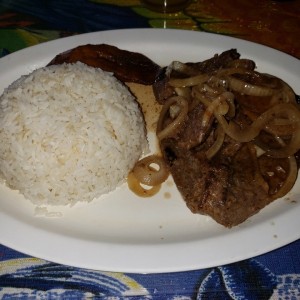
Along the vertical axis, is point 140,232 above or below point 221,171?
below

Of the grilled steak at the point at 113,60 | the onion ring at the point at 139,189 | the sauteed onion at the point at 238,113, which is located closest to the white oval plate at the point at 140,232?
the onion ring at the point at 139,189

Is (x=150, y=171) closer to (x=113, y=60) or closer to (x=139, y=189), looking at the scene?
(x=139, y=189)

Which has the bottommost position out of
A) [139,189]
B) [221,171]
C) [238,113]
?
[139,189]

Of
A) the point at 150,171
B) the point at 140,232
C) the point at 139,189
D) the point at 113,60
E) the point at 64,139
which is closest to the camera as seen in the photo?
the point at 140,232

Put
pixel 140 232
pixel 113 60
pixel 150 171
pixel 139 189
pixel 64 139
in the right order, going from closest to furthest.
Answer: pixel 140 232
pixel 64 139
pixel 139 189
pixel 150 171
pixel 113 60

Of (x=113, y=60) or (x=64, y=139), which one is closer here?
(x=64, y=139)

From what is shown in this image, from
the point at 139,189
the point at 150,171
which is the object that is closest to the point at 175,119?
the point at 150,171
